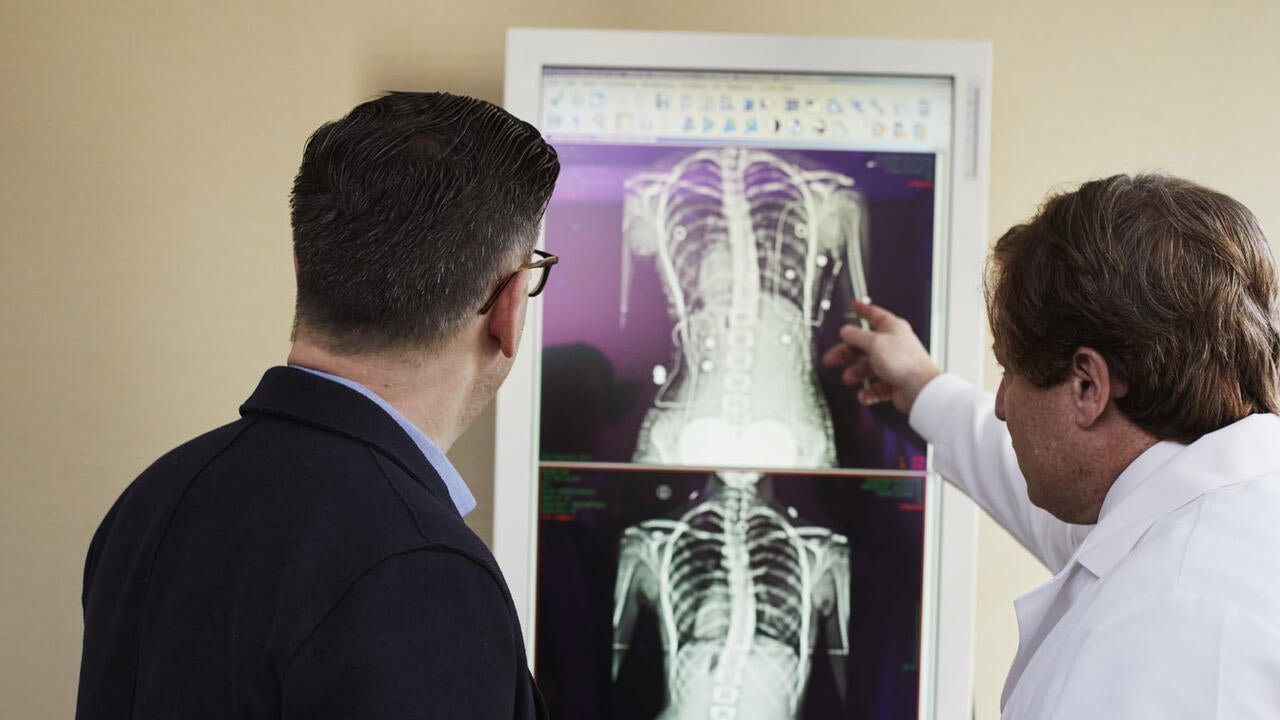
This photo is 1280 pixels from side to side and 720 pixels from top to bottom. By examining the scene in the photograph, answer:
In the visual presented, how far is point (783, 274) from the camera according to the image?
140 cm

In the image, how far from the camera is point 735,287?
4.62 feet

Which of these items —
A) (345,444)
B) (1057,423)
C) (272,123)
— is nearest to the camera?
(345,444)

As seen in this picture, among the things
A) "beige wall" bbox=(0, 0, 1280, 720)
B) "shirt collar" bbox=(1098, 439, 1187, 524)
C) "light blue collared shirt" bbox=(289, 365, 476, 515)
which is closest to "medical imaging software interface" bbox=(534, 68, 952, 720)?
"beige wall" bbox=(0, 0, 1280, 720)

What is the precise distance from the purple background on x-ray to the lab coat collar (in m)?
0.49

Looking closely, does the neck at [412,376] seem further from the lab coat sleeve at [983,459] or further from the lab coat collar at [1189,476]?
the lab coat sleeve at [983,459]

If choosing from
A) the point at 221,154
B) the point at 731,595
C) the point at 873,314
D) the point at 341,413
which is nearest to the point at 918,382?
the point at 873,314

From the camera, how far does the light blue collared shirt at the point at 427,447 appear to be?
737 mm

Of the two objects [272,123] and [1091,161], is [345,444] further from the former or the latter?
[1091,161]

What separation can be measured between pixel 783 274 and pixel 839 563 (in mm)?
386

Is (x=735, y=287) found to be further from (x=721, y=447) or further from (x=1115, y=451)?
(x=1115, y=451)

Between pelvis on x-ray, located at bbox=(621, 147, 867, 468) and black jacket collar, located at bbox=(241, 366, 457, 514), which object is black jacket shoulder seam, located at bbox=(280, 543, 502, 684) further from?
pelvis on x-ray, located at bbox=(621, 147, 867, 468)

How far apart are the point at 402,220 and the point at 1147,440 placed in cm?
69

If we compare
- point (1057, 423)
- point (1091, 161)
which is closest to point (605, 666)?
point (1057, 423)

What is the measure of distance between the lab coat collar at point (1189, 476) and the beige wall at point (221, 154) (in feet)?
2.24
